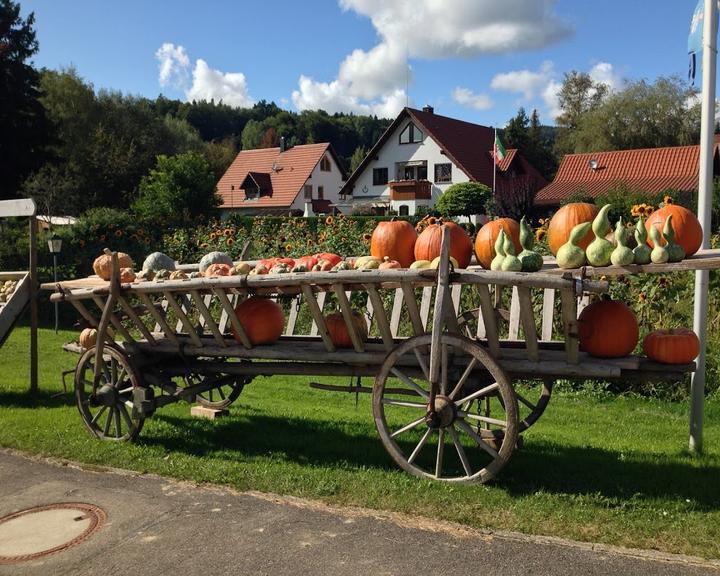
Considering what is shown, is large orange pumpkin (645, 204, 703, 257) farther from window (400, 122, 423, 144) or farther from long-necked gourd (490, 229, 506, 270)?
window (400, 122, 423, 144)

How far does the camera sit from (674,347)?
151 inches

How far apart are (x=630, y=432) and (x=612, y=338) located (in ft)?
7.14

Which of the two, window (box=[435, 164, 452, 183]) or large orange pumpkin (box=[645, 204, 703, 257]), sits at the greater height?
window (box=[435, 164, 452, 183])

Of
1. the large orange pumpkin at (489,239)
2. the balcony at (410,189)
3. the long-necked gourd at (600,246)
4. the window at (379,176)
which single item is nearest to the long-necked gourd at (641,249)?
the long-necked gourd at (600,246)

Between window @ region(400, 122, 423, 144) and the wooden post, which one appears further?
window @ region(400, 122, 423, 144)

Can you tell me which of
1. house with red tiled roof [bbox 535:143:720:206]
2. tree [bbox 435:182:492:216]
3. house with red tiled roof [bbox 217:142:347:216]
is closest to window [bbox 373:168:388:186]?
house with red tiled roof [bbox 217:142:347:216]

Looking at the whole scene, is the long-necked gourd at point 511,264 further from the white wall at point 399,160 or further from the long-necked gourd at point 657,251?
the white wall at point 399,160

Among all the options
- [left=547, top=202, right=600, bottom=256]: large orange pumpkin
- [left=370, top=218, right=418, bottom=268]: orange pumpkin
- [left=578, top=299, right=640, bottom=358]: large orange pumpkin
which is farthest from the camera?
[left=370, top=218, right=418, bottom=268]: orange pumpkin

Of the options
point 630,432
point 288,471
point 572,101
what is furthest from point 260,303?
point 572,101

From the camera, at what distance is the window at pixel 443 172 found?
4109 centimetres

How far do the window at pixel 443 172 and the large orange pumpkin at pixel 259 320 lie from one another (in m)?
37.2

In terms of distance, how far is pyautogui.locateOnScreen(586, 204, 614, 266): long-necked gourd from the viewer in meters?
3.71

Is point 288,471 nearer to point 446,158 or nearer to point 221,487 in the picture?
point 221,487

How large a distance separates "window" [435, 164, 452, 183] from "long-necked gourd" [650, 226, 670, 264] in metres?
38.1
